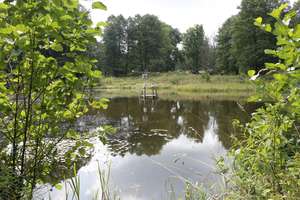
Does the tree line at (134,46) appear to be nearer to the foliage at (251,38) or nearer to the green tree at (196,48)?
the green tree at (196,48)

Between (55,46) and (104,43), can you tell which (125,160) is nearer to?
(55,46)

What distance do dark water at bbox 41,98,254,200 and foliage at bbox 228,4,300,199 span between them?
0.65 meters

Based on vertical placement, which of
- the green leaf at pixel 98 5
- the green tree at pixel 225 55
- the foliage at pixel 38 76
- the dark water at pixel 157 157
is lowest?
the dark water at pixel 157 157

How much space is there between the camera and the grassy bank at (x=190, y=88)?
2167cm

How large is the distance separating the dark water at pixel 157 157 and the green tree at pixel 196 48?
92.5ft

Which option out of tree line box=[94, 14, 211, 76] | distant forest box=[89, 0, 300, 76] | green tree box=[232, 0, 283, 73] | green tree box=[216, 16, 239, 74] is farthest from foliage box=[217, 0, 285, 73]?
tree line box=[94, 14, 211, 76]

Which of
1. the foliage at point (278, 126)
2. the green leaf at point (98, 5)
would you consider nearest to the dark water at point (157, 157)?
the foliage at point (278, 126)

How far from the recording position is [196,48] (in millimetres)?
38062

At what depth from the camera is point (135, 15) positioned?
43969 millimetres

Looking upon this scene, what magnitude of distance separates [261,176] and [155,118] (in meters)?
10.3

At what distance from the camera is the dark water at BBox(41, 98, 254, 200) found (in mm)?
4309

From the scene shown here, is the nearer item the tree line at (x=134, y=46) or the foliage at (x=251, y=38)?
the foliage at (x=251, y=38)

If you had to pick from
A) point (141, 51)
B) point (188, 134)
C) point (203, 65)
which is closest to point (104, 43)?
point (141, 51)

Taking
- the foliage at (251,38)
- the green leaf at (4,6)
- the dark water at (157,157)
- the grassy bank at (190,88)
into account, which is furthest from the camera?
the foliage at (251,38)
